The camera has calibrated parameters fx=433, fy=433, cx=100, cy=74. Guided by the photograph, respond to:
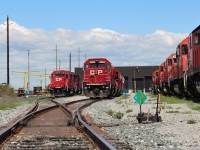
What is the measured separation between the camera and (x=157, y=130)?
Answer: 10.9 metres

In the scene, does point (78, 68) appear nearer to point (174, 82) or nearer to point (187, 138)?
point (174, 82)

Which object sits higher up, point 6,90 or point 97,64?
point 97,64

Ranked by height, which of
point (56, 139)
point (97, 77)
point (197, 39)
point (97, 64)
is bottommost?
point (56, 139)

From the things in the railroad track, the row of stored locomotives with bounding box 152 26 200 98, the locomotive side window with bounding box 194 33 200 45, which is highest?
the locomotive side window with bounding box 194 33 200 45

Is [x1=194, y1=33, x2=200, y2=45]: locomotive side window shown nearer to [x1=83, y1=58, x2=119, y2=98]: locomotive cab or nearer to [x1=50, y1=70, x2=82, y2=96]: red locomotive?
[x1=83, y1=58, x2=119, y2=98]: locomotive cab

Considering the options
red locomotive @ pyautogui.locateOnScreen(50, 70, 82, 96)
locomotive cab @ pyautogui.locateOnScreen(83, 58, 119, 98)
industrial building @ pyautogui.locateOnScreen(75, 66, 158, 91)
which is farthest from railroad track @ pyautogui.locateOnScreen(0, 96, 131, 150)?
industrial building @ pyautogui.locateOnScreen(75, 66, 158, 91)

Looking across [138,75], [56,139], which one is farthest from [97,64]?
[138,75]

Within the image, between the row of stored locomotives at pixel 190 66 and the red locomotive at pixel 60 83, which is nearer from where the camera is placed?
the row of stored locomotives at pixel 190 66

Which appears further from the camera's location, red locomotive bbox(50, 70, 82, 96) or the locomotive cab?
red locomotive bbox(50, 70, 82, 96)

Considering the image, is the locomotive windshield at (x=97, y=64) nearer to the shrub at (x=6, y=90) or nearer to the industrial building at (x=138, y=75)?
the shrub at (x=6, y=90)

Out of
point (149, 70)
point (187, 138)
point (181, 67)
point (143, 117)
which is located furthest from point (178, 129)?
point (149, 70)

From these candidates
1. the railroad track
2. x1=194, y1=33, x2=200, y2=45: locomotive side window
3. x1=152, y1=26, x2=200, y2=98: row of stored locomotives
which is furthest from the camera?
x1=152, y1=26, x2=200, y2=98: row of stored locomotives

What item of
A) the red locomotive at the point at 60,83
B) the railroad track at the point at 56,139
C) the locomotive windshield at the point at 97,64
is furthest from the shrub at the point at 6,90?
the railroad track at the point at 56,139

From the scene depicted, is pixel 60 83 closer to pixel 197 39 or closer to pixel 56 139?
pixel 197 39
